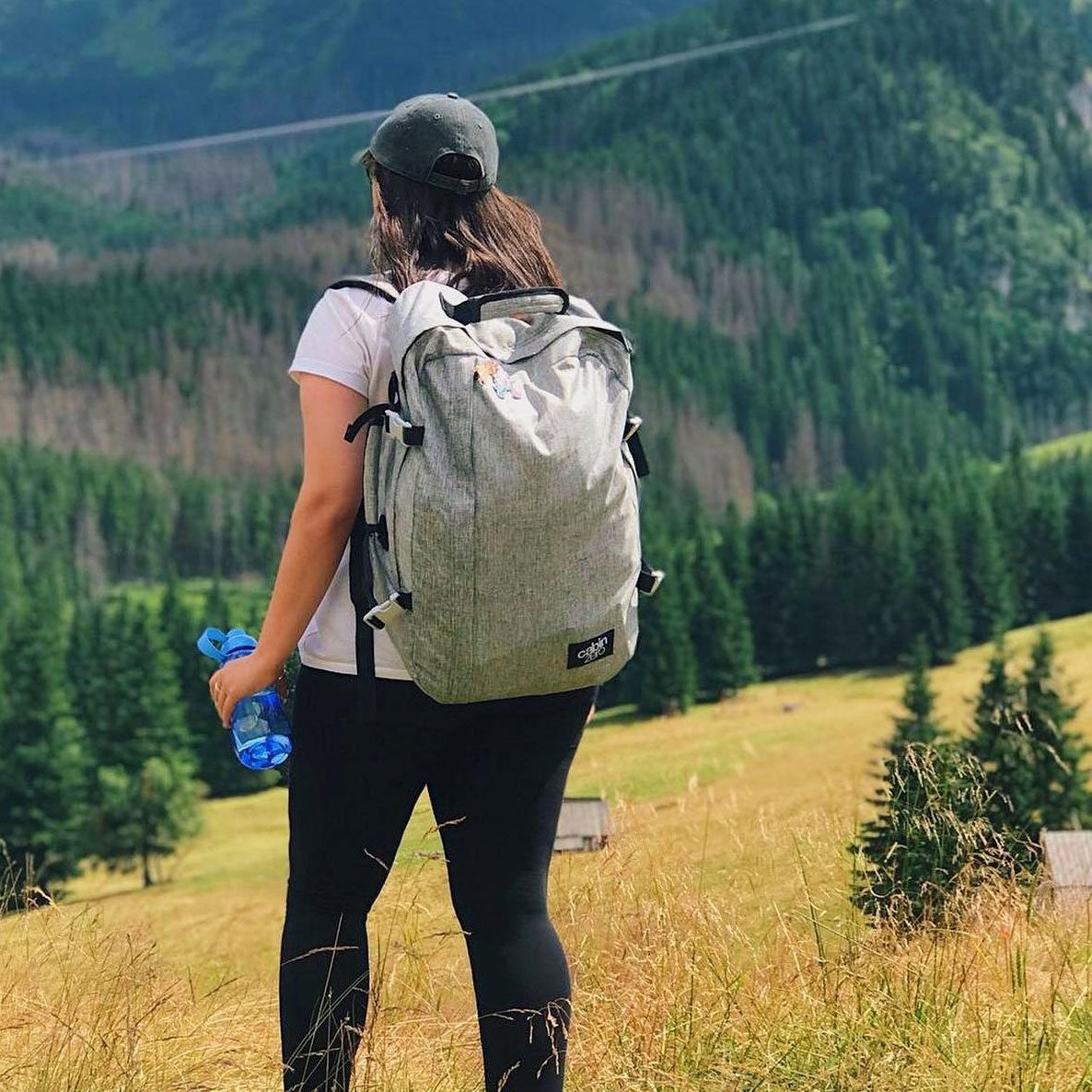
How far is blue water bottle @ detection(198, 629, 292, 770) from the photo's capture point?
11.7ft

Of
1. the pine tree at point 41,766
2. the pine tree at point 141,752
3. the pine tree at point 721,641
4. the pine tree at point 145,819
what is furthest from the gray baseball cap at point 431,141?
the pine tree at point 721,641

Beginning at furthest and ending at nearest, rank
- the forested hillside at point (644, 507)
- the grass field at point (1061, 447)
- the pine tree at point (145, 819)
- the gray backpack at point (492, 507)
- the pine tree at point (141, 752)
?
1. the grass field at point (1061, 447)
2. the forested hillside at point (644, 507)
3. the pine tree at point (141, 752)
4. the pine tree at point (145, 819)
5. the gray backpack at point (492, 507)

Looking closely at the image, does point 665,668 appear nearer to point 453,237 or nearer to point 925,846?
point 925,846

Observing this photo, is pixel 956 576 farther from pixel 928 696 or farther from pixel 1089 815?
pixel 1089 815

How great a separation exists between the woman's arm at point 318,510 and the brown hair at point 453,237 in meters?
0.34

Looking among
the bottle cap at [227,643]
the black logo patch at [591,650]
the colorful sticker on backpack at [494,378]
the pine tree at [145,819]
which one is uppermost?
the colorful sticker on backpack at [494,378]

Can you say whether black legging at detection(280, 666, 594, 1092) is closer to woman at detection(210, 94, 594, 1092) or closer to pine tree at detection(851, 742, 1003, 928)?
woman at detection(210, 94, 594, 1092)

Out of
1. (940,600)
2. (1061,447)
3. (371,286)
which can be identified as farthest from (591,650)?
(1061,447)

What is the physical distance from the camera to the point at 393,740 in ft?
10.4

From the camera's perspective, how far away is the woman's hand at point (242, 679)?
322cm

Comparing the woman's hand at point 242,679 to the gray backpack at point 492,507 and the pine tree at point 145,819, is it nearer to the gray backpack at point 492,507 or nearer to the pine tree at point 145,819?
the gray backpack at point 492,507

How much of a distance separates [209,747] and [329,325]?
83906mm

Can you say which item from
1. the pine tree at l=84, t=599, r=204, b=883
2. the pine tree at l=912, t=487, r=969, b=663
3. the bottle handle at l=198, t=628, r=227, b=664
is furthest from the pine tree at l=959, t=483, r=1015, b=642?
the bottle handle at l=198, t=628, r=227, b=664

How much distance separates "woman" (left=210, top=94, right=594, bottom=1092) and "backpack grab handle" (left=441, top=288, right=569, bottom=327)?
0.14m
